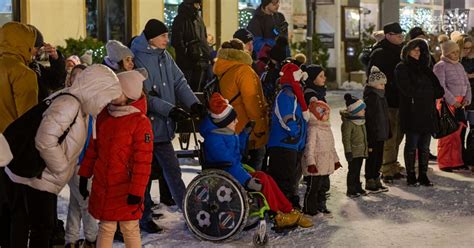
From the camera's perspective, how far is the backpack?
5758mm

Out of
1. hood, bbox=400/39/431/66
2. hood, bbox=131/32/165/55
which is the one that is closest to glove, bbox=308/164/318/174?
hood, bbox=131/32/165/55

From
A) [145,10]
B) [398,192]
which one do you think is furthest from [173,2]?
[398,192]

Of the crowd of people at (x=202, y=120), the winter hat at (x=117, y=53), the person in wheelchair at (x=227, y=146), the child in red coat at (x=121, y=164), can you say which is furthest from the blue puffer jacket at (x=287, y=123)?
the child in red coat at (x=121, y=164)

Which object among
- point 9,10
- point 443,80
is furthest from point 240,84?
point 9,10

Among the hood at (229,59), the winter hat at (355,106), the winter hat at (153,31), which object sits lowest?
the winter hat at (355,106)

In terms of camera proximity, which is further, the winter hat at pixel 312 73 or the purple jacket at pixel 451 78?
the purple jacket at pixel 451 78

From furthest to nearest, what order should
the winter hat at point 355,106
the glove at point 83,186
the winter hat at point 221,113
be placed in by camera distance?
the winter hat at point 355,106
the winter hat at point 221,113
the glove at point 83,186

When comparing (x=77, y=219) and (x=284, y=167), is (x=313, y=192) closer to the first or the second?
(x=284, y=167)

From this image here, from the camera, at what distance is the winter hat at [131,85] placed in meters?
6.17

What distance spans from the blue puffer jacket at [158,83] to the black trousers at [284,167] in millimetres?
1091

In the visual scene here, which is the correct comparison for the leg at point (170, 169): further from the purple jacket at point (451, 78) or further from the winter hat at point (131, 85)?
the purple jacket at point (451, 78)

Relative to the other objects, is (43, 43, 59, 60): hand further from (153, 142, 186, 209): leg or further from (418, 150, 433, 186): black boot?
(418, 150, 433, 186): black boot

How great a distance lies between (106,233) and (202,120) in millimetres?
1803

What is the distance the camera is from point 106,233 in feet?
20.3
